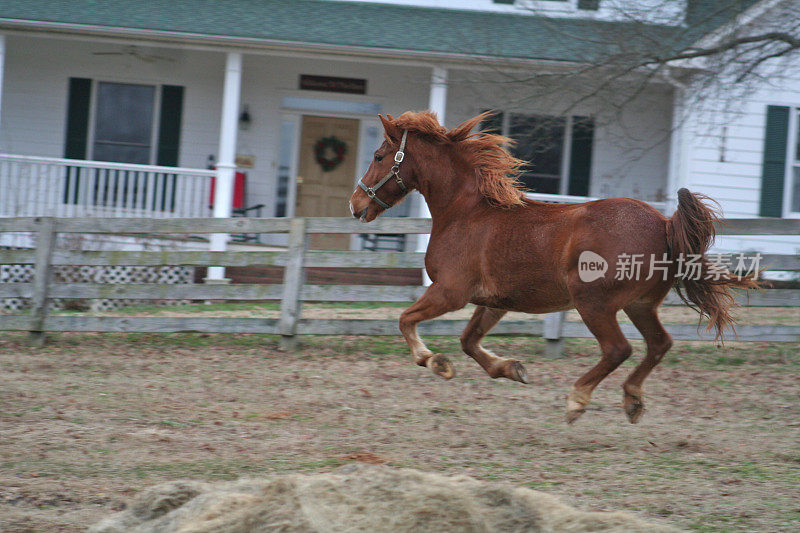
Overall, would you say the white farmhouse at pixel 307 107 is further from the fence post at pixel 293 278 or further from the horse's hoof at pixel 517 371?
the horse's hoof at pixel 517 371

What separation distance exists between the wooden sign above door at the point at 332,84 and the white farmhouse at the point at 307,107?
4cm

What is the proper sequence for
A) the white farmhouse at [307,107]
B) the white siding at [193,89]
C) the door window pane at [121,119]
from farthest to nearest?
the door window pane at [121,119] → the white siding at [193,89] → the white farmhouse at [307,107]

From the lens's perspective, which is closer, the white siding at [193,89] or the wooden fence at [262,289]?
the wooden fence at [262,289]

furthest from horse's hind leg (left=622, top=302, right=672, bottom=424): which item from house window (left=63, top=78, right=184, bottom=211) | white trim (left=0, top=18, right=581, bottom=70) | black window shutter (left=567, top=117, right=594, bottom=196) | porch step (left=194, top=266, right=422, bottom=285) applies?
house window (left=63, top=78, right=184, bottom=211)

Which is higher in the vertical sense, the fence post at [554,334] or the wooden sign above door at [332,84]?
the wooden sign above door at [332,84]

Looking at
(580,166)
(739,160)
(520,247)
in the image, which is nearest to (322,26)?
(580,166)

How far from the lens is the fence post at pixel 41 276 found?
8500mm

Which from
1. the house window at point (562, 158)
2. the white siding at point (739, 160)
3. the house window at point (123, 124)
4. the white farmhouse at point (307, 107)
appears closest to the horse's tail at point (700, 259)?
the white farmhouse at point (307, 107)

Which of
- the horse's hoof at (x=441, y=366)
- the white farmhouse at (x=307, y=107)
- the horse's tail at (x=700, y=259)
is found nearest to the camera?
the horse's tail at (x=700, y=259)

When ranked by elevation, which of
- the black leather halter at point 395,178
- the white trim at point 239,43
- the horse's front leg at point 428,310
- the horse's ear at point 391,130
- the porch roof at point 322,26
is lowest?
the horse's front leg at point 428,310

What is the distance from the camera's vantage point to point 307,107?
1531 cm

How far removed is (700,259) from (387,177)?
220cm

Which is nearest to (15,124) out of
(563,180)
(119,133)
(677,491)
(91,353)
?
(119,133)

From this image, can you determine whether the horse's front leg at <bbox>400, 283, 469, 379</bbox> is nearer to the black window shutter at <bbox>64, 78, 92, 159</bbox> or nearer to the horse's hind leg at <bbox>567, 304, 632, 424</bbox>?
the horse's hind leg at <bbox>567, 304, 632, 424</bbox>
